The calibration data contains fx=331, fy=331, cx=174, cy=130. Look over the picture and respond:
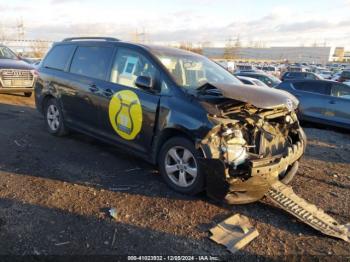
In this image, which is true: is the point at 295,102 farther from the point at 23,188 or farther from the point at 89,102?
the point at 23,188

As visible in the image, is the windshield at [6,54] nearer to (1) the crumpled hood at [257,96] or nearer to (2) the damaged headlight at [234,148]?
(1) the crumpled hood at [257,96]

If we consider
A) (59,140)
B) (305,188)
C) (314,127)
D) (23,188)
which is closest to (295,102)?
(305,188)

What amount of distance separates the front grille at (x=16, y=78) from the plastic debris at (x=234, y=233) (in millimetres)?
8820

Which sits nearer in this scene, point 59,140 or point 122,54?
point 122,54

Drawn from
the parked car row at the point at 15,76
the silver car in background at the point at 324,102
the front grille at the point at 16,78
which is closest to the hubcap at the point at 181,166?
the silver car in background at the point at 324,102

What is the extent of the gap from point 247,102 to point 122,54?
220cm

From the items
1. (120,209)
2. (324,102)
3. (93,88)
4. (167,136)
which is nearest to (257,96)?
Result: (167,136)

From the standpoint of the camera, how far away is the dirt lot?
3.11 meters

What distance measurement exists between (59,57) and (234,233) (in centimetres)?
473

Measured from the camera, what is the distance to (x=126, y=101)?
4.66m

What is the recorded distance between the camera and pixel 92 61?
215 inches

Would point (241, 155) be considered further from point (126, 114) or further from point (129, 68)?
point (129, 68)

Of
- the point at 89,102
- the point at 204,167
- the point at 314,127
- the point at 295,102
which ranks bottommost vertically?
the point at 314,127

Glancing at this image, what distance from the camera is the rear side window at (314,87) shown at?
373 inches
